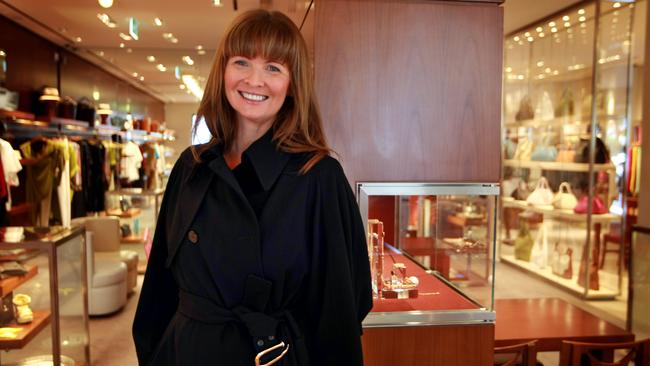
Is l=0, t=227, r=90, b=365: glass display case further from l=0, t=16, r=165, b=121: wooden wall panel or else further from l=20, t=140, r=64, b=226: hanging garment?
l=0, t=16, r=165, b=121: wooden wall panel

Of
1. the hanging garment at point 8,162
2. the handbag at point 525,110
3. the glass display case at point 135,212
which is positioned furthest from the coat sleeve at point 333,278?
the handbag at point 525,110

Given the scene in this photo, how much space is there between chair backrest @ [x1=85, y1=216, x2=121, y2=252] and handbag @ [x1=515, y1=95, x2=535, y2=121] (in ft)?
17.9

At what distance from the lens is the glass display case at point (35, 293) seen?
2.71 meters

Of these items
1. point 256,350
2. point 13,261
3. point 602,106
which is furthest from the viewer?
point 602,106

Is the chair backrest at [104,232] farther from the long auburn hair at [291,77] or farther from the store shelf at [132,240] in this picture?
the long auburn hair at [291,77]

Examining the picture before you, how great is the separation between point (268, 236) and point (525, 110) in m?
6.86

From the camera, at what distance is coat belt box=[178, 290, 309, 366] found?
121 centimetres

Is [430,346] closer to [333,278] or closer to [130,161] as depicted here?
[333,278]

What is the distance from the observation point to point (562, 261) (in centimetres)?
627

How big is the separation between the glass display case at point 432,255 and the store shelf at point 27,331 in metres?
1.91

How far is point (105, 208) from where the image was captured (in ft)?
25.7

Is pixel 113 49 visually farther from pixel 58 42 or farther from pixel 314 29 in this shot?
pixel 314 29

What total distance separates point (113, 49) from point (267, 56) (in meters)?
7.56

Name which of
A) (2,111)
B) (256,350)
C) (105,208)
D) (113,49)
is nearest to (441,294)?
(256,350)
